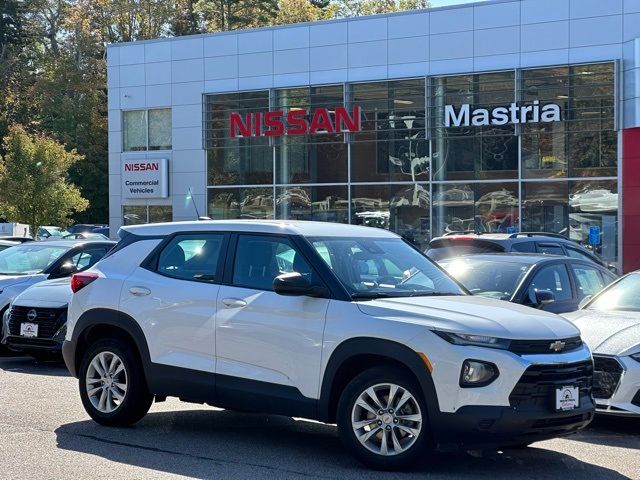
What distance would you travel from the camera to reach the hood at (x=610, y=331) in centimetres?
890

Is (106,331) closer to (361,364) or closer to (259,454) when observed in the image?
(259,454)

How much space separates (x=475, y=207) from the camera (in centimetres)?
3189

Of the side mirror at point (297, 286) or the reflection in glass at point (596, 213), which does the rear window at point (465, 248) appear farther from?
the reflection in glass at point (596, 213)

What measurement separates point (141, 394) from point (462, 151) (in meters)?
24.2

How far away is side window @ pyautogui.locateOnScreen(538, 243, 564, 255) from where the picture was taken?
591 inches

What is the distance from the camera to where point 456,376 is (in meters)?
6.85

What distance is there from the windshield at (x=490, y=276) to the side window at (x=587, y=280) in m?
1.05

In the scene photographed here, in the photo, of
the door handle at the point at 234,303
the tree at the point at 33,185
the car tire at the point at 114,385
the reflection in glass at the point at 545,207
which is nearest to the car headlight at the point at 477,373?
the door handle at the point at 234,303

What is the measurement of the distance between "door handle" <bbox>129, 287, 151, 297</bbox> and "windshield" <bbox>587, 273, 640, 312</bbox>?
4.65m

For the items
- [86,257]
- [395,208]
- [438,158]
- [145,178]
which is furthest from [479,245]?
[145,178]

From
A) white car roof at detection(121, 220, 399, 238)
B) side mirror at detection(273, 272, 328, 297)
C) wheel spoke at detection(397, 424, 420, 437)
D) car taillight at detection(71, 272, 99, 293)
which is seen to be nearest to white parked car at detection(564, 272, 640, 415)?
white car roof at detection(121, 220, 399, 238)

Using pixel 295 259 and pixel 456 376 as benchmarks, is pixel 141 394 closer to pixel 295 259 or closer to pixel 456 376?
pixel 295 259

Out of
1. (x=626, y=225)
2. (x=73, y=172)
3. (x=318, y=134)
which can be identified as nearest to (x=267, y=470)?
(x=626, y=225)

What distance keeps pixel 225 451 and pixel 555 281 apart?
4927 mm
